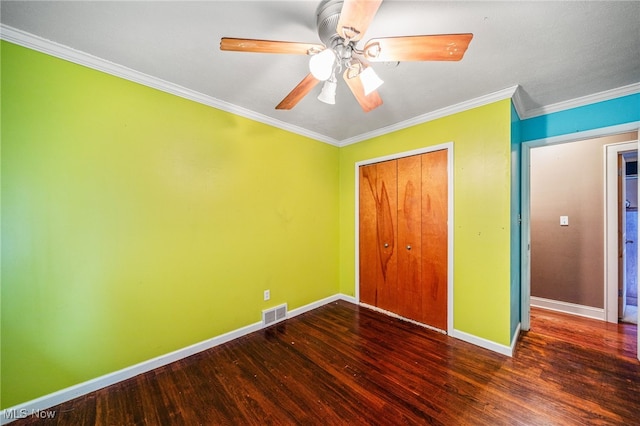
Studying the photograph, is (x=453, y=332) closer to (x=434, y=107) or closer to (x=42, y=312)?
(x=434, y=107)

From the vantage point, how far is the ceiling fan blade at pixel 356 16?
3.09 ft

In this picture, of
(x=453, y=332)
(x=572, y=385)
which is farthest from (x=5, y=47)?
(x=572, y=385)

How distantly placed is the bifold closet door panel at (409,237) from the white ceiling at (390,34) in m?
0.80

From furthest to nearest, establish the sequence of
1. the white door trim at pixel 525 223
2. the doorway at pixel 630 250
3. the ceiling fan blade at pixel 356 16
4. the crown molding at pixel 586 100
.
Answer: the doorway at pixel 630 250 < the white door trim at pixel 525 223 < the crown molding at pixel 586 100 < the ceiling fan blade at pixel 356 16

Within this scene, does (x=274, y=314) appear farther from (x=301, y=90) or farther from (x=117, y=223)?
(x=301, y=90)

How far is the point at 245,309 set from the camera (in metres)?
2.50

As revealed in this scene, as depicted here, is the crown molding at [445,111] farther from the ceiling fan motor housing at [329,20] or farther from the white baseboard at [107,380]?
the white baseboard at [107,380]

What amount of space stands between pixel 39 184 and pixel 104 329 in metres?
1.08

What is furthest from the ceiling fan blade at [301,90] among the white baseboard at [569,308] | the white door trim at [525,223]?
the white baseboard at [569,308]

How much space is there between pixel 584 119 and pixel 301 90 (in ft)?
8.79

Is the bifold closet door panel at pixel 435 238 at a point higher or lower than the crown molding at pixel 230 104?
lower

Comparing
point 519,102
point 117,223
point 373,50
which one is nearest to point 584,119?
point 519,102

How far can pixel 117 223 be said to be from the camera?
179 centimetres

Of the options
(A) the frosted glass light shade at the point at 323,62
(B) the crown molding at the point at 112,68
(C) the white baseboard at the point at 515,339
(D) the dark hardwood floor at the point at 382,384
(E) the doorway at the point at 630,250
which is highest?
(B) the crown molding at the point at 112,68
